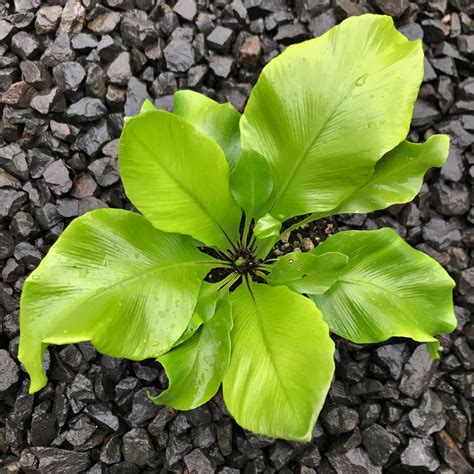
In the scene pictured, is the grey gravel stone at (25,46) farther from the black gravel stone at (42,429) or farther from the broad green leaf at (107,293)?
the black gravel stone at (42,429)

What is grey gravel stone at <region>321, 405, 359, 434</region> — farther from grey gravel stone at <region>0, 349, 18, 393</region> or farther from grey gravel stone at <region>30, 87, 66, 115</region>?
→ grey gravel stone at <region>30, 87, 66, 115</region>

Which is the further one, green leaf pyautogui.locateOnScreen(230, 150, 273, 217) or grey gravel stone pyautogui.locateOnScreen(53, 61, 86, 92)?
grey gravel stone pyautogui.locateOnScreen(53, 61, 86, 92)

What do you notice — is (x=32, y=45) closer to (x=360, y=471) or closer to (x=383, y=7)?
(x=383, y=7)

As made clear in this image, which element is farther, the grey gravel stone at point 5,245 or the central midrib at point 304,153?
the grey gravel stone at point 5,245

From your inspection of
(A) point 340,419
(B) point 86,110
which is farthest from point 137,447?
(B) point 86,110

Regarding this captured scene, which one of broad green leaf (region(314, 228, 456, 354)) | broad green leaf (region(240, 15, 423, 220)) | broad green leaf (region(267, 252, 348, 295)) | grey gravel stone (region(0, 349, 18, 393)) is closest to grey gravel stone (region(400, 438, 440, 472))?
broad green leaf (region(314, 228, 456, 354))

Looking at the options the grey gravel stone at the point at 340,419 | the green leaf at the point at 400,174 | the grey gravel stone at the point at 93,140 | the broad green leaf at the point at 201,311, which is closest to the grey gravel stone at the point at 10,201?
the grey gravel stone at the point at 93,140

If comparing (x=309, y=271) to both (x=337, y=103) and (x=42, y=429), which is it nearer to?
(x=337, y=103)
